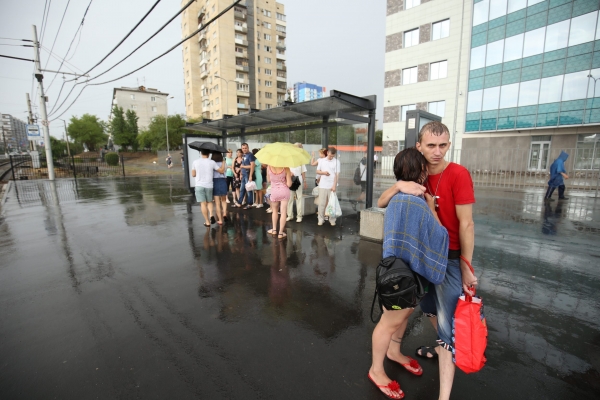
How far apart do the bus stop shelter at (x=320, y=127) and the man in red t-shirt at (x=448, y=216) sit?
480 cm

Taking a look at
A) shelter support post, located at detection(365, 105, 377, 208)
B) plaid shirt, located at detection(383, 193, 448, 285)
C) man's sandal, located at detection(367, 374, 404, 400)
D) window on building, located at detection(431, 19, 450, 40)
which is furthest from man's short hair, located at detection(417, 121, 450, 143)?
window on building, located at detection(431, 19, 450, 40)

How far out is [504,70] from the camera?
21.6m

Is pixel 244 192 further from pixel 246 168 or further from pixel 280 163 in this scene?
pixel 280 163

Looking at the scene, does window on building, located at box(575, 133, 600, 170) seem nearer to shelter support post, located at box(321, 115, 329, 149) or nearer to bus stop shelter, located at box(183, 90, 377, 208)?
bus stop shelter, located at box(183, 90, 377, 208)

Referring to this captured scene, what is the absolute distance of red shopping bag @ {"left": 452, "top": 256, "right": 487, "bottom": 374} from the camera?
1.73 metres

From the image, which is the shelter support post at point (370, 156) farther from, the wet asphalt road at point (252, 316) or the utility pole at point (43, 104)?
the utility pole at point (43, 104)

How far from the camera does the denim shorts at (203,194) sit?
6.68 metres

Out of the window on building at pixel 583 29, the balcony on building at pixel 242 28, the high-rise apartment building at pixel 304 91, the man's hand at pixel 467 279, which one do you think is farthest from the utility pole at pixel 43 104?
the high-rise apartment building at pixel 304 91

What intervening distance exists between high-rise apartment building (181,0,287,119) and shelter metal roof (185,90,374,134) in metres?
41.7

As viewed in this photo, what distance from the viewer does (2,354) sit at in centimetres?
263

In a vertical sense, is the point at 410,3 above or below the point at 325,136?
above

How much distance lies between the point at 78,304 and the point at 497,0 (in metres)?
30.3

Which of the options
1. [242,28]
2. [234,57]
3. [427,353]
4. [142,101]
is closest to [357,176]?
[427,353]

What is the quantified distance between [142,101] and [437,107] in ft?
239
